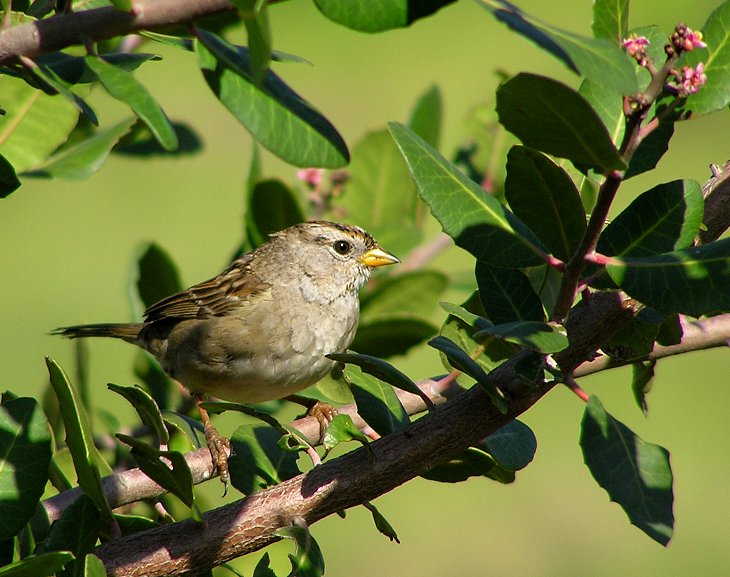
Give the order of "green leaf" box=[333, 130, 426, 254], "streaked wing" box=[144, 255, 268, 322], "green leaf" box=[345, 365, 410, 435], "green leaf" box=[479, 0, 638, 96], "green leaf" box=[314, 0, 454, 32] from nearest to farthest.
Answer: "green leaf" box=[479, 0, 638, 96], "green leaf" box=[314, 0, 454, 32], "green leaf" box=[345, 365, 410, 435], "green leaf" box=[333, 130, 426, 254], "streaked wing" box=[144, 255, 268, 322]

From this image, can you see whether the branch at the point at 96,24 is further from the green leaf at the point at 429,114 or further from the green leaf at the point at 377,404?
the green leaf at the point at 429,114

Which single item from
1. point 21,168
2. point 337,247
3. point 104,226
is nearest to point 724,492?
point 337,247

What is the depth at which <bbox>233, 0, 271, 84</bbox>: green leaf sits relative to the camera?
53.3 inches

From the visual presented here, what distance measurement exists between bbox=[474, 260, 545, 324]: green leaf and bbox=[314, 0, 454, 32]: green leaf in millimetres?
734

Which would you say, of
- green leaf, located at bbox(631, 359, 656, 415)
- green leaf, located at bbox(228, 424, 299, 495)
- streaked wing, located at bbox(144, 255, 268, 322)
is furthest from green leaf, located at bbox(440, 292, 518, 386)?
streaked wing, located at bbox(144, 255, 268, 322)

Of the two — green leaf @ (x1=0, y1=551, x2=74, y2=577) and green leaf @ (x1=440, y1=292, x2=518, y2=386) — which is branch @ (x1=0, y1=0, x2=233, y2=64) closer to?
green leaf @ (x1=0, y1=551, x2=74, y2=577)

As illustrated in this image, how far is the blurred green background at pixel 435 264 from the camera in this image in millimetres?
8820

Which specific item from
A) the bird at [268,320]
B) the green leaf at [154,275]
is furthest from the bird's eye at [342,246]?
the green leaf at [154,275]

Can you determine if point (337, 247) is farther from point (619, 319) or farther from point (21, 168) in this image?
point (619, 319)

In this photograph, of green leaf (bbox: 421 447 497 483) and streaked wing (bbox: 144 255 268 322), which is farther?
streaked wing (bbox: 144 255 268 322)

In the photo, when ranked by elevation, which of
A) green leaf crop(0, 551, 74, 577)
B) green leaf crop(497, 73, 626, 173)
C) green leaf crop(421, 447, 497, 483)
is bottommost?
green leaf crop(421, 447, 497, 483)

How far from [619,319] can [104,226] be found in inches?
426

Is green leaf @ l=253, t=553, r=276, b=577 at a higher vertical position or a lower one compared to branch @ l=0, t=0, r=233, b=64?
lower

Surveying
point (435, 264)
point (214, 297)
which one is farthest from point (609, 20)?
point (435, 264)
